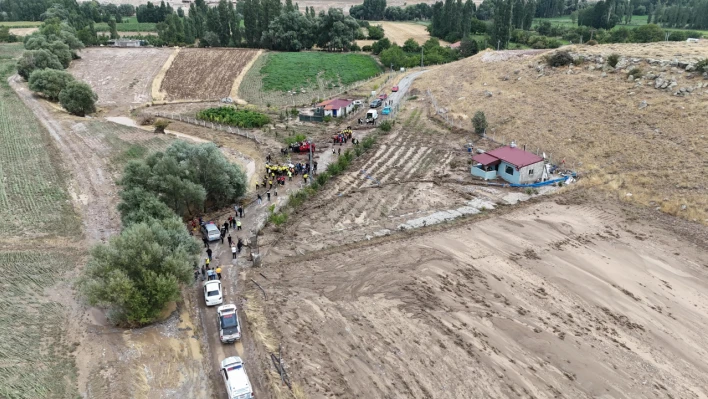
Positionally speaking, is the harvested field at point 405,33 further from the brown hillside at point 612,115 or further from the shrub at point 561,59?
the shrub at point 561,59

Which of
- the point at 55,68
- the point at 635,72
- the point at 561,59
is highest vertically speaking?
the point at 561,59

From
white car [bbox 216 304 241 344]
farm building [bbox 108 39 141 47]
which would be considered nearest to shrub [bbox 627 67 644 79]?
white car [bbox 216 304 241 344]

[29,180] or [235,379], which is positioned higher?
[29,180]

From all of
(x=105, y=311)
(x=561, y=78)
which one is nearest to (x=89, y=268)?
(x=105, y=311)

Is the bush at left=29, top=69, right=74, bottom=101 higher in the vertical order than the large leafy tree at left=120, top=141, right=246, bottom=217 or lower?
higher

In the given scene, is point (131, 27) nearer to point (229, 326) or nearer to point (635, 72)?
point (635, 72)

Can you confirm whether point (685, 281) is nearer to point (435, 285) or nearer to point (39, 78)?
point (435, 285)

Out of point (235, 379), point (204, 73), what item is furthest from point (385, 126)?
point (204, 73)

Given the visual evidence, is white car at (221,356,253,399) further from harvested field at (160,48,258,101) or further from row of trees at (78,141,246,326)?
harvested field at (160,48,258,101)
